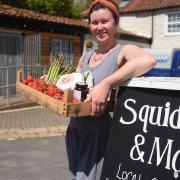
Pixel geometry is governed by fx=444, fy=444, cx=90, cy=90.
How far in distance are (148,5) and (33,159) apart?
21400 millimetres

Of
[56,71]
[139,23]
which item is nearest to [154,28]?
[139,23]

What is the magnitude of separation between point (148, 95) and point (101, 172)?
57 centimetres

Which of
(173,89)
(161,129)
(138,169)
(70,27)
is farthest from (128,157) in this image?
(70,27)

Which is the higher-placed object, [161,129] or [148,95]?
[148,95]

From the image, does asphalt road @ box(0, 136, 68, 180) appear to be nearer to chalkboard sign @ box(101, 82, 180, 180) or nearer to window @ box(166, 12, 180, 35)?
chalkboard sign @ box(101, 82, 180, 180)

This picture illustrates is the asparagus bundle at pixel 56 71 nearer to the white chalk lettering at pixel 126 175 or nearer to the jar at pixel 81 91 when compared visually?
the jar at pixel 81 91

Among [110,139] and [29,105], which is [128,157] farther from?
[29,105]

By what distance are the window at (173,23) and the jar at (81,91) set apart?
24.3m

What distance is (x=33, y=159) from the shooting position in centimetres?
711

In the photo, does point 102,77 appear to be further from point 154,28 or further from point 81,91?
point 154,28

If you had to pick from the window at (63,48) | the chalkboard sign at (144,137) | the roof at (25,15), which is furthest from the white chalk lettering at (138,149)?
the window at (63,48)

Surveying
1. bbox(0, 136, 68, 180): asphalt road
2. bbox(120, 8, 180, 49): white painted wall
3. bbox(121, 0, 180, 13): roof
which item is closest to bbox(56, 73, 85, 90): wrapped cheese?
bbox(0, 136, 68, 180): asphalt road

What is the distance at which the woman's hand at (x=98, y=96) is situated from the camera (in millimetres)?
2488

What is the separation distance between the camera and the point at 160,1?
2670 cm
